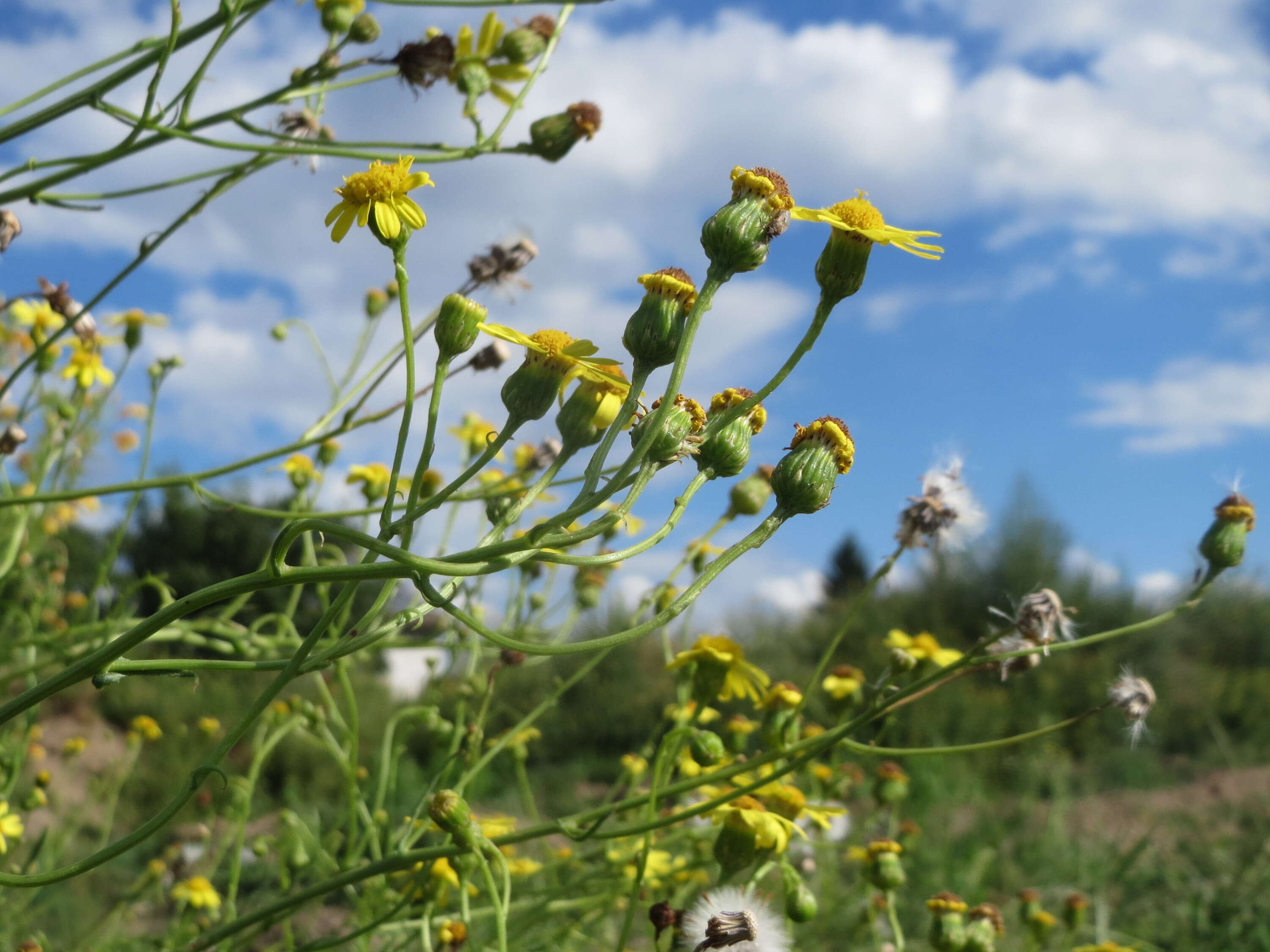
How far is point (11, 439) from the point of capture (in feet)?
6.95

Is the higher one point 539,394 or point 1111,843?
point 539,394

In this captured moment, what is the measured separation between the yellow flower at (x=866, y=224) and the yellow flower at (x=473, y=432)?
5.23 ft

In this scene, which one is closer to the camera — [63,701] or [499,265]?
[499,265]

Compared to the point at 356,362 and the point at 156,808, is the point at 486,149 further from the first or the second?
the point at 156,808

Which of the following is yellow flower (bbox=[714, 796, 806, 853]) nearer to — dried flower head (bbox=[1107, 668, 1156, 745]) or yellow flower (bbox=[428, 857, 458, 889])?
yellow flower (bbox=[428, 857, 458, 889])

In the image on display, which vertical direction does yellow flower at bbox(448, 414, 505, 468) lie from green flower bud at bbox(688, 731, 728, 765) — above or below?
above

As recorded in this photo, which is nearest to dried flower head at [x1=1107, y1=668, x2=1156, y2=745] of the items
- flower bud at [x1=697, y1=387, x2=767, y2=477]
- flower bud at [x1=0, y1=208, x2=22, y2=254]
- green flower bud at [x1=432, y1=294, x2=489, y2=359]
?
flower bud at [x1=697, y1=387, x2=767, y2=477]

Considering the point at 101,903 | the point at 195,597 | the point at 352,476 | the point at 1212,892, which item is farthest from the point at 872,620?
the point at 195,597

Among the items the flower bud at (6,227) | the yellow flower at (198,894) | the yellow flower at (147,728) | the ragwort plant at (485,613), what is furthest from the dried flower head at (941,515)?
the yellow flower at (147,728)

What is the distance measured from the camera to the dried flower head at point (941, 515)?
1.67 metres

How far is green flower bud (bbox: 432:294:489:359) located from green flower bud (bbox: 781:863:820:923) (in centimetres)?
94

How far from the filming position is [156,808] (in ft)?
18.9

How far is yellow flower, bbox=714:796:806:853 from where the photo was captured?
146cm

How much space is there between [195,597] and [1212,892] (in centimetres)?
404
